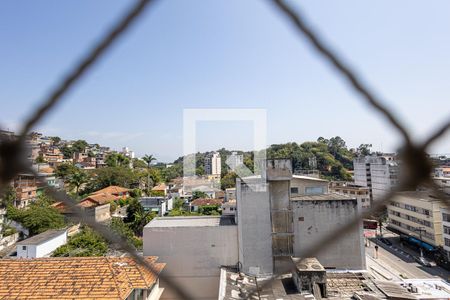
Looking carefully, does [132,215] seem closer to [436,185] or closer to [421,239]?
[421,239]

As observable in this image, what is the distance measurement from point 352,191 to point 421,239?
347cm

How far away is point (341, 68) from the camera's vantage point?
332 millimetres

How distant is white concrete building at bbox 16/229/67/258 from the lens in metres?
8.35

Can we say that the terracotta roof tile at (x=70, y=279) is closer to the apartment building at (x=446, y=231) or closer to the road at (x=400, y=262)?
the road at (x=400, y=262)

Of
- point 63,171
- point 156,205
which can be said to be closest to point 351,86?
point 63,171

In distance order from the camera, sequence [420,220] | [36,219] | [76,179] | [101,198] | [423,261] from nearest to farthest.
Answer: [423,261] → [36,219] → [420,220] → [101,198] → [76,179]

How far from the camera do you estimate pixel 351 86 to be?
0.33 meters

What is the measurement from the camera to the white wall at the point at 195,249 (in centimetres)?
675

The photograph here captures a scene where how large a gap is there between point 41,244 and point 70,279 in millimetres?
5312

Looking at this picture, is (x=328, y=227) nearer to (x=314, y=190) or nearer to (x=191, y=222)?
(x=314, y=190)

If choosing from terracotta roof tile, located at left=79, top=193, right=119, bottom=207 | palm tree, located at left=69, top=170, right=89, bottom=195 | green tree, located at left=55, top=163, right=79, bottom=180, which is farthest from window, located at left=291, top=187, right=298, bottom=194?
palm tree, located at left=69, top=170, right=89, bottom=195

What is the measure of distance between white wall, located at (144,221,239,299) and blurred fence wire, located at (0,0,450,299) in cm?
673

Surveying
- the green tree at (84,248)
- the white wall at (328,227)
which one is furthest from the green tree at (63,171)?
the white wall at (328,227)

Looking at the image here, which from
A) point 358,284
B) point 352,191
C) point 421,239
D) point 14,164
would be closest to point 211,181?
point 352,191
